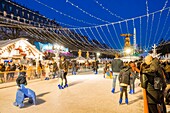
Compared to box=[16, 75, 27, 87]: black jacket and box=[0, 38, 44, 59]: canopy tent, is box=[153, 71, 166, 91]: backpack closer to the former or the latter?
box=[16, 75, 27, 87]: black jacket

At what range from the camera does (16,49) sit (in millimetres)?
16375

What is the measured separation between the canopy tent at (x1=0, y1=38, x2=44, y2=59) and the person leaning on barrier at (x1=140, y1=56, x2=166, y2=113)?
13.1 metres

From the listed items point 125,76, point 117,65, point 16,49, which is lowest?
point 125,76

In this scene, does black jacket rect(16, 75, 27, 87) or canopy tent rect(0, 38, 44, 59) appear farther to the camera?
canopy tent rect(0, 38, 44, 59)

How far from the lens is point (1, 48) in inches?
597

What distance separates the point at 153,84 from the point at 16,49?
13.9m

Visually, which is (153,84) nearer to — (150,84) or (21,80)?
(150,84)

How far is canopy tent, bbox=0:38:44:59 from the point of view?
15.5 m

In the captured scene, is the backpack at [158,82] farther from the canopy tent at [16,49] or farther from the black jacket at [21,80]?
the canopy tent at [16,49]

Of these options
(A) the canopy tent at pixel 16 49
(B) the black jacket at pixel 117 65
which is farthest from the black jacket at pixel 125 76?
(A) the canopy tent at pixel 16 49

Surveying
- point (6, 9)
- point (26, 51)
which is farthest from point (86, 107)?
point (6, 9)

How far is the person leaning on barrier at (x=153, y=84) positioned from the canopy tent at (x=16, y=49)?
13.1 metres

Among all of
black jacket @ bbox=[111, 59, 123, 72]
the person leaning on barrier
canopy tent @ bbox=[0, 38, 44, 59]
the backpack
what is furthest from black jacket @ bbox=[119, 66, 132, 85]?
canopy tent @ bbox=[0, 38, 44, 59]

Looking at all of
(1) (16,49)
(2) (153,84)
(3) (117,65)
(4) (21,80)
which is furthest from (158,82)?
(1) (16,49)
